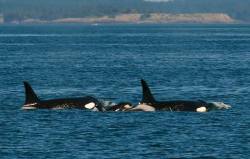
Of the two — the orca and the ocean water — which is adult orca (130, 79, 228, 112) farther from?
the ocean water

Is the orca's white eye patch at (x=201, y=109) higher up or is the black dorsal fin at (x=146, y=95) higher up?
the black dorsal fin at (x=146, y=95)

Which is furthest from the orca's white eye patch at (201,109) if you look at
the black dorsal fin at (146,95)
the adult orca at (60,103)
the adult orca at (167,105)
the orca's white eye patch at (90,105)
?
the orca's white eye patch at (90,105)

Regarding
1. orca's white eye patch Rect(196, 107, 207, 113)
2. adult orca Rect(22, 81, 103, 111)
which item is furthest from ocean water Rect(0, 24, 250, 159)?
adult orca Rect(22, 81, 103, 111)

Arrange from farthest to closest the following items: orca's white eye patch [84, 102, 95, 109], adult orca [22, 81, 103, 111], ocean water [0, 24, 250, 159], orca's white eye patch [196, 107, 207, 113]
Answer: adult orca [22, 81, 103, 111], orca's white eye patch [84, 102, 95, 109], orca's white eye patch [196, 107, 207, 113], ocean water [0, 24, 250, 159]

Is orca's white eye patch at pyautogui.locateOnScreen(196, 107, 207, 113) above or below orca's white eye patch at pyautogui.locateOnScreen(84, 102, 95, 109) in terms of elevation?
below

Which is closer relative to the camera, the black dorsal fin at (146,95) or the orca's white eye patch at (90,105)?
the black dorsal fin at (146,95)

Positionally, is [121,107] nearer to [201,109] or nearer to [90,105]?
[90,105]

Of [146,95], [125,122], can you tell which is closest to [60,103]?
[146,95]

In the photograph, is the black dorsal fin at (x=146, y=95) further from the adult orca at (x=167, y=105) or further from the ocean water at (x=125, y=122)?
the ocean water at (x=125, y=122)

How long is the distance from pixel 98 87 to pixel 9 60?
3567 cm

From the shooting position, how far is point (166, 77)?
68.2 m

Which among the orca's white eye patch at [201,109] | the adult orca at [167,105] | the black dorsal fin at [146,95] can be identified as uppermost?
the black dorsal fin at [146,95]

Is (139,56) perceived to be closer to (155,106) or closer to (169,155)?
(155,106)

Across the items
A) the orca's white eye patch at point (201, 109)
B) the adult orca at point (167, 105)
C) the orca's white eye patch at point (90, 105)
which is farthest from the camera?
the orca's white eye patch at point (90, 105)
